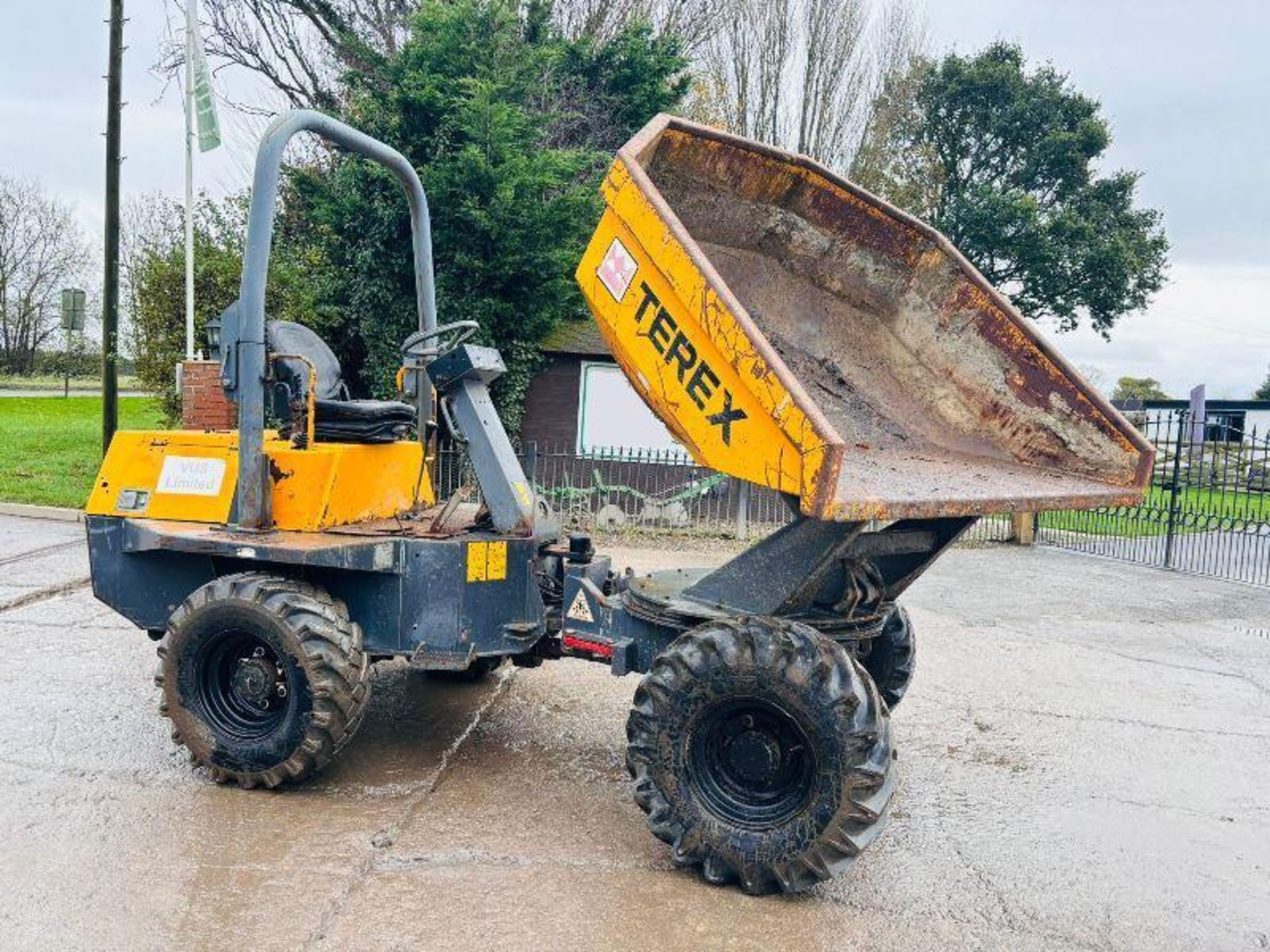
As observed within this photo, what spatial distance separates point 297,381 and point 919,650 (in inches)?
191

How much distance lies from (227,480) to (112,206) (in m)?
11.5

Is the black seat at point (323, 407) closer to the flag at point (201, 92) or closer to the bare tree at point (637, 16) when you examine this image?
the flag at point (201, 92)

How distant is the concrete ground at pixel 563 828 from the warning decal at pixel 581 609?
80cm

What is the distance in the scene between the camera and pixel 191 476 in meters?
4.78

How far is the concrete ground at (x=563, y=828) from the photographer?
3.40 metres

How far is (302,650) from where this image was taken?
4.16 meters

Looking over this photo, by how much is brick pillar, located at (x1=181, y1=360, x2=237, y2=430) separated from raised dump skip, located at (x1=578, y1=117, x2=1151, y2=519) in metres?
2.13

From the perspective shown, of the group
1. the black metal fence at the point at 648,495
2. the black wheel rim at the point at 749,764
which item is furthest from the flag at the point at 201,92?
the black wheel rim at the point at 749,764

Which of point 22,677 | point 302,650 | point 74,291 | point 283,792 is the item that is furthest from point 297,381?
point 74,291

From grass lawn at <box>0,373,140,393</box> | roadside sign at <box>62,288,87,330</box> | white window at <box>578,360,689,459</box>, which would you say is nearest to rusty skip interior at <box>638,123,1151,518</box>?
white window at <box>578,360,689,459</box>

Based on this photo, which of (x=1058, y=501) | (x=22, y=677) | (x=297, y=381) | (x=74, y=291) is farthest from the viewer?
(x=74, y=291)

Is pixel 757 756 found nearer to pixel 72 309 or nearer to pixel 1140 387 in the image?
pixel 72 309

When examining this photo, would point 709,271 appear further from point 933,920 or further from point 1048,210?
point 1048,210

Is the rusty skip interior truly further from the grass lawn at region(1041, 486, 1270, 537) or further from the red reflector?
the grass lawn at region(1041, 486, 1270, 537)
